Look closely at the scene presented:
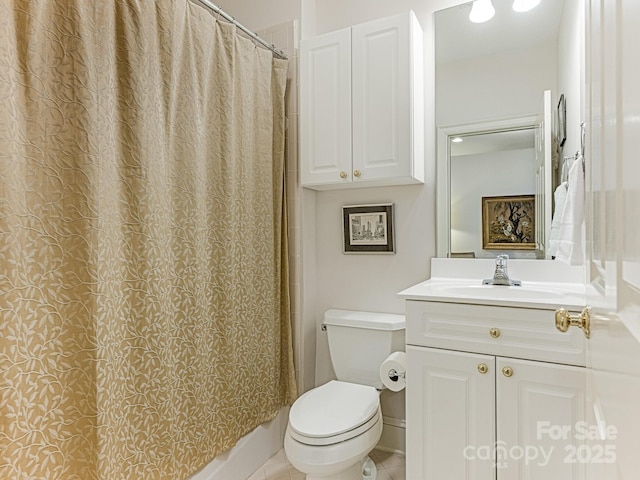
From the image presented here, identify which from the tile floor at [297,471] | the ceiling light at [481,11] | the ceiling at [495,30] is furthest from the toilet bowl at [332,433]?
the ceiling light at [481,11]

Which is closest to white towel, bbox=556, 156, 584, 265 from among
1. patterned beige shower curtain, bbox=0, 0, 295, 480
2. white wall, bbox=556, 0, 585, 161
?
white wall, bbox=556, 0, 585, 161

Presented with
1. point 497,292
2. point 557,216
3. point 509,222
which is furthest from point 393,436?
point 557,216

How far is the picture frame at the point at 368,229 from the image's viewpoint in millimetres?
2066

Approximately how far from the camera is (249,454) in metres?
1.86

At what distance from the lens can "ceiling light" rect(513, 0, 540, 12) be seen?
5.76ft

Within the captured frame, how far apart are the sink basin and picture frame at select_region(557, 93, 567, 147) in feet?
2.18

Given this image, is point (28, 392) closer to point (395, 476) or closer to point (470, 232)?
point (395, 476)

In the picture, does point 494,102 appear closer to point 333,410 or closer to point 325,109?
point 325,109

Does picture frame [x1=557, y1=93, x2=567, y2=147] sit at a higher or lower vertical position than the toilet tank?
higher

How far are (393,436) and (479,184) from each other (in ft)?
4.52

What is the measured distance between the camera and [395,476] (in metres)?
1.82

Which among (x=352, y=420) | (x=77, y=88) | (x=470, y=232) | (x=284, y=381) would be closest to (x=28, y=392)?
(x=77, y=88)

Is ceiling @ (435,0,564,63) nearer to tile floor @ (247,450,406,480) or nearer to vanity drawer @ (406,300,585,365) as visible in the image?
vanity drawer @ (406,300,585,365)

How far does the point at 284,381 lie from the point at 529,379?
121 cm
